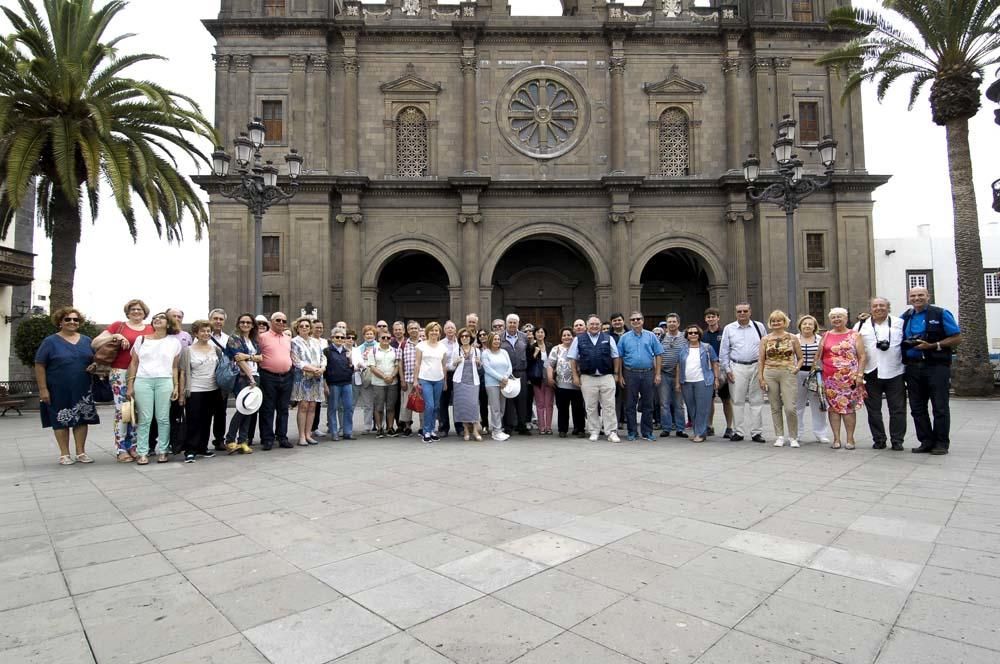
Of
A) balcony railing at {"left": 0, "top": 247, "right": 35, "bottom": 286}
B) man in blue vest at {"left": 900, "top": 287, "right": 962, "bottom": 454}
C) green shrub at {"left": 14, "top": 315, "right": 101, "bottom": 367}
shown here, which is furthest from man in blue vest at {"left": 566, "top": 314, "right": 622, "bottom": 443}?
balcony railing at {"left": 0, "top": 247, "right": 35, "bottom": 286}

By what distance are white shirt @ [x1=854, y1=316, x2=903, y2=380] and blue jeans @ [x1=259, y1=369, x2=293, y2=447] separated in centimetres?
825

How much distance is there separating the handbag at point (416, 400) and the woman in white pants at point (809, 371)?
561 cm

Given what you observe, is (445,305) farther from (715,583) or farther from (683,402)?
(715,583)

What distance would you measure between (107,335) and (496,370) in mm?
5382

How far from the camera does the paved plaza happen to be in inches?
98.4

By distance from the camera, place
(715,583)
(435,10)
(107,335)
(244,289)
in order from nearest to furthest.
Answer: (715,583) → (107,335) → (244,289) → (435,10)

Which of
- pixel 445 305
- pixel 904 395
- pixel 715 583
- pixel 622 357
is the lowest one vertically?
pixel 715 583

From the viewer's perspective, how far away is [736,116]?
2283cm

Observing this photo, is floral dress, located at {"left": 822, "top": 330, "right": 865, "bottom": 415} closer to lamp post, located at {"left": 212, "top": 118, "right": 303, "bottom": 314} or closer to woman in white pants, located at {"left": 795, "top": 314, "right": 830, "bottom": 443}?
woman in white pants, located at {"left": 795, "top": 314, "right": 830, "bottom": 443}

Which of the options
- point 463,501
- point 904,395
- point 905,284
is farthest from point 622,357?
point 905,284

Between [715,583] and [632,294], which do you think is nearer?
[715,583]

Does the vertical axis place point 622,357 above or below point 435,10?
below

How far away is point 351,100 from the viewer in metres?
22.5

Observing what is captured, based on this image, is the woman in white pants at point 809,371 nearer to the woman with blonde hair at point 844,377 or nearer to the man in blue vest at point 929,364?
the woman with blonde hair at point 844,377
